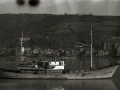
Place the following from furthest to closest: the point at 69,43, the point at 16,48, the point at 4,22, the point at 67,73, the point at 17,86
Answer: the point at 4,22, the point at 69,43, the point at 16,48, the point at 67,73, the point at 17,86

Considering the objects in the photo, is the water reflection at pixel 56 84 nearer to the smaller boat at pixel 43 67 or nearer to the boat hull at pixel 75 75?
the boat hull at pixel 75 75

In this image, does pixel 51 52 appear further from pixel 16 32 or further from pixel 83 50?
pixel 16 32

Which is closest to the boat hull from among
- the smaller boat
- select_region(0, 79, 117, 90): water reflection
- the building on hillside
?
the smaller boat

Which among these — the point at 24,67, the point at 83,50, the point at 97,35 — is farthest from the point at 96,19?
the point at 24,67

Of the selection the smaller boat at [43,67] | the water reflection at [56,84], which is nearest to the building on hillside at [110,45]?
the smaller boat at [43,67]

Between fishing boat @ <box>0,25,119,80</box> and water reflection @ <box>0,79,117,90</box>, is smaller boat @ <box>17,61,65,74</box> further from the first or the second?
water reflection @ <box>0,79,117,90</box>
